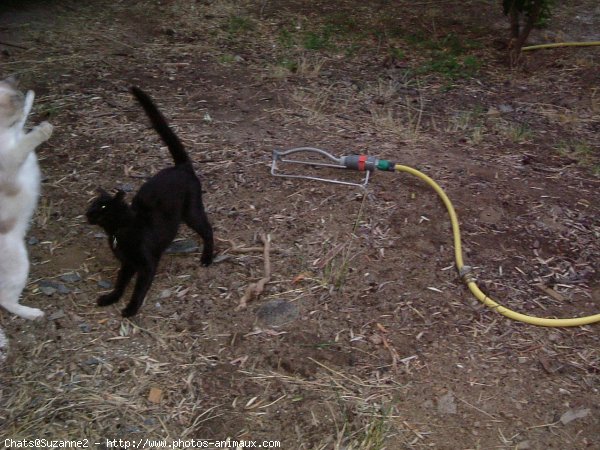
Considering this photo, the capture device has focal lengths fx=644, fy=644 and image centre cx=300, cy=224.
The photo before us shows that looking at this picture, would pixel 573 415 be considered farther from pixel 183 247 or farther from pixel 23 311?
pixel 23 311

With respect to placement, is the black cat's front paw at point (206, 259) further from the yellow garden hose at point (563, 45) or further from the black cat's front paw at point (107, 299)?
the yellow garden hose at point (563, 45)

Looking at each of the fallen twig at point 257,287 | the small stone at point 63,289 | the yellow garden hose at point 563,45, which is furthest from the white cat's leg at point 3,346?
the yellow garden hose at point 563,45

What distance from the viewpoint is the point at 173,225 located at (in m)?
3.05

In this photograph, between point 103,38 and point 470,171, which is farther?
point 103,38

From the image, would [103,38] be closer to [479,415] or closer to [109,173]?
[109,173]

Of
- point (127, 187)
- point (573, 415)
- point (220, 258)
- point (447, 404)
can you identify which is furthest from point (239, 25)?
point (573, 415)

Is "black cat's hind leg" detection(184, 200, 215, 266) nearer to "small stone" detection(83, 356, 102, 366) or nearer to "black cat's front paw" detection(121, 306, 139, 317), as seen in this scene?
"black cat's front paw" detection(121, 306, 139, 317)

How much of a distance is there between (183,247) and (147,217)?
510 mm

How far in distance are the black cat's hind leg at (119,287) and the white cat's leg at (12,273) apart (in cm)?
34

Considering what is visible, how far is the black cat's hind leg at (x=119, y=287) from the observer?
119 inches

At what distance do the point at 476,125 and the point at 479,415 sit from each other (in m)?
2.52

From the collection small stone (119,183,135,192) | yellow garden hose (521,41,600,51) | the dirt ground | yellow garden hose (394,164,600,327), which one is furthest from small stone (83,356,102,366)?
yellow garden hose (521,41,600,51)

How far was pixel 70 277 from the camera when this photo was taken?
3223 mm

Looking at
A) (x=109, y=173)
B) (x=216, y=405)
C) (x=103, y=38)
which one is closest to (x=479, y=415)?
(x=216, y=405)
